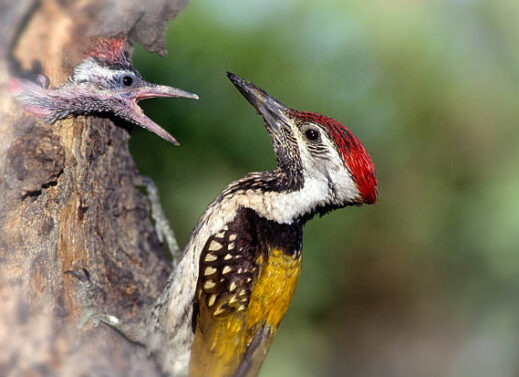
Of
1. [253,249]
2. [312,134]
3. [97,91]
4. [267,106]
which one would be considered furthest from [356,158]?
[97,91]

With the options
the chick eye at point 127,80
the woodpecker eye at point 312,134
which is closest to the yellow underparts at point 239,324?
the woodpecker eye at point 312,134

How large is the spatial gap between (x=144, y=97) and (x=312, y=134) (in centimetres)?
93

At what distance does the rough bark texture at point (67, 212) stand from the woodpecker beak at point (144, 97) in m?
0.26

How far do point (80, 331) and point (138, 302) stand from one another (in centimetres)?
57

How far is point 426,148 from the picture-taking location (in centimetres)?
504

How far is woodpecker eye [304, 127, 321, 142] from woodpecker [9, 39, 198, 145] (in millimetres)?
704

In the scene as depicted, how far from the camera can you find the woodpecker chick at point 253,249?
9.76ft

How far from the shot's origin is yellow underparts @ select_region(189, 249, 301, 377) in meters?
3.01

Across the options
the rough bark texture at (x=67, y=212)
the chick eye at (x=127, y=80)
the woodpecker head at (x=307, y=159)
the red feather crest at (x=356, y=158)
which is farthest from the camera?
the woodpecker head at (x=307, y=159)

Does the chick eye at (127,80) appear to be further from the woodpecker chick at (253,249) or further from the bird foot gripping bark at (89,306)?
the bird foot gripping bark at (89,306)

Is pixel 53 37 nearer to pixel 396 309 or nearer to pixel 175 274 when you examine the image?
pixel 175 274

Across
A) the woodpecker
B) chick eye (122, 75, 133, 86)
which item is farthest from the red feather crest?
chick eye (122, 75, 133, 86)

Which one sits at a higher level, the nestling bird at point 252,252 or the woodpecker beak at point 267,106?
the woodpecker beak at point 267,106

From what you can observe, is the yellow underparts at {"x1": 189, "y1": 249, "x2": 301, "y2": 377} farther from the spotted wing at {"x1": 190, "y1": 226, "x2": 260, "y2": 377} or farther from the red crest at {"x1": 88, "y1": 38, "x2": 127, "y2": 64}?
the red crest at {"x1": 88, "y1": 38, "x2": 127, "y2": 64}
